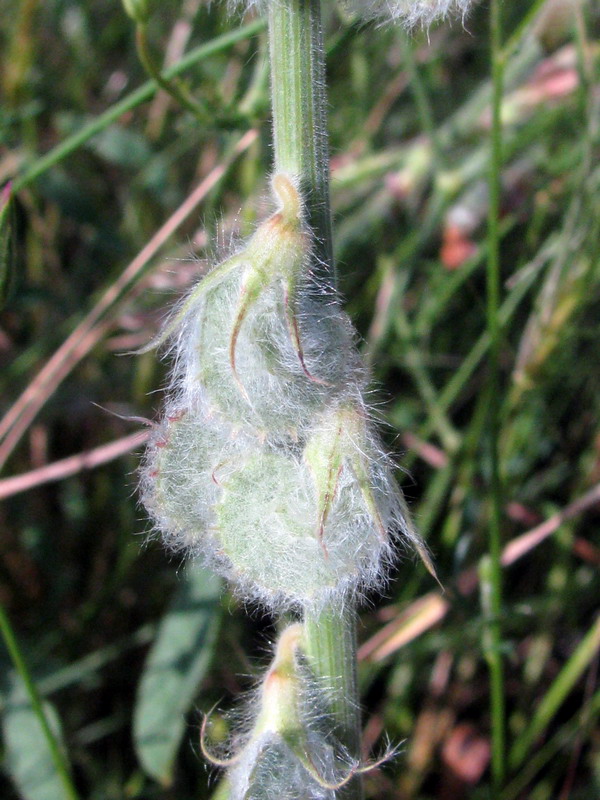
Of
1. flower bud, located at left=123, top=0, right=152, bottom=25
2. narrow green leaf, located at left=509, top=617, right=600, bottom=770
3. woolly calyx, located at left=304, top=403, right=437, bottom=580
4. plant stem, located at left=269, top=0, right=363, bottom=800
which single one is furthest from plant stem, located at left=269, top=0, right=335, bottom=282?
narrow green leaf, located at left=509, top=617, right=600, bottom=770

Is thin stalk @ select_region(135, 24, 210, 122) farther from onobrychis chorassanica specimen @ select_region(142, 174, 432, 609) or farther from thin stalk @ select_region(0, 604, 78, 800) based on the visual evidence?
thin stalk @ select_region(0, 604, 78, 800)

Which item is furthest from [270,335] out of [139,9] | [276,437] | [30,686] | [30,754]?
[30,754]

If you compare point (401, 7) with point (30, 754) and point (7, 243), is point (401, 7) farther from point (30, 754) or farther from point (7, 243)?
point (30, 754)

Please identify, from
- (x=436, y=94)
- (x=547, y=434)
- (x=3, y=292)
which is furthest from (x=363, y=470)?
(x=436, y=94)

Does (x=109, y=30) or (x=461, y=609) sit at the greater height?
(x=109, y=30)

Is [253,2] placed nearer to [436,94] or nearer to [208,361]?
[208,361]

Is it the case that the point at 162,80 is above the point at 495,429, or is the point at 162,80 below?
above

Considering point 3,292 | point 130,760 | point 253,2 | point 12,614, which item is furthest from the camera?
point 12,614
